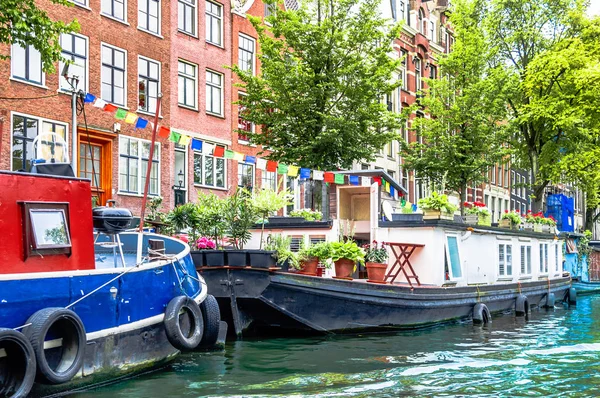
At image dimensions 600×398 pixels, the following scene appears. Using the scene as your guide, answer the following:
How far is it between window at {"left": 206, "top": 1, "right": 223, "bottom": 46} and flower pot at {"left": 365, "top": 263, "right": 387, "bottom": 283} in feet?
53.8

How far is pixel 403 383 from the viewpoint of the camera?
10586 mm

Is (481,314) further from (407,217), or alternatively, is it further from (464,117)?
(464,117)

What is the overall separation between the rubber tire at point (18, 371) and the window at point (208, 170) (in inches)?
817

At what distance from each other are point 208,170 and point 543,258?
12150mm

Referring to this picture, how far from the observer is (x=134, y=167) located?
26500mm

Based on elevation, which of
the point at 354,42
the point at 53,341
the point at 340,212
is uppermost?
the point at 354,42

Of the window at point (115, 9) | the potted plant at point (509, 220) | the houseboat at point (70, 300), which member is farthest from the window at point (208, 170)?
the houseboat at point (70, 300)

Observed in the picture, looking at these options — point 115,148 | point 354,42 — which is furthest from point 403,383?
point 115,148

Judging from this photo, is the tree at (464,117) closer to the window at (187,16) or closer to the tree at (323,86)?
the tree at (323,86)

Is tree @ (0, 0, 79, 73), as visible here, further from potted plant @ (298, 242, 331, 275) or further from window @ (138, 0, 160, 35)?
window @ (138, 0, 160, 35)

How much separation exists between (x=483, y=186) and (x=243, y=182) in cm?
2723

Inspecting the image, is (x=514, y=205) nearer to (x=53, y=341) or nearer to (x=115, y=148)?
(x=115, y=148)

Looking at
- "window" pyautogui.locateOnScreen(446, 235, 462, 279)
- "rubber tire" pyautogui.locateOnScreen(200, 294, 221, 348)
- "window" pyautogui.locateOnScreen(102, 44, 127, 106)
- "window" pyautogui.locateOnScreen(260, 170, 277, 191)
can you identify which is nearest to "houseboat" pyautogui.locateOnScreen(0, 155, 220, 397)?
"rubber tire" pyautogui.locateOnScreen(200, 294, 221, 348)

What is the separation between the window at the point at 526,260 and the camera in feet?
80.7
